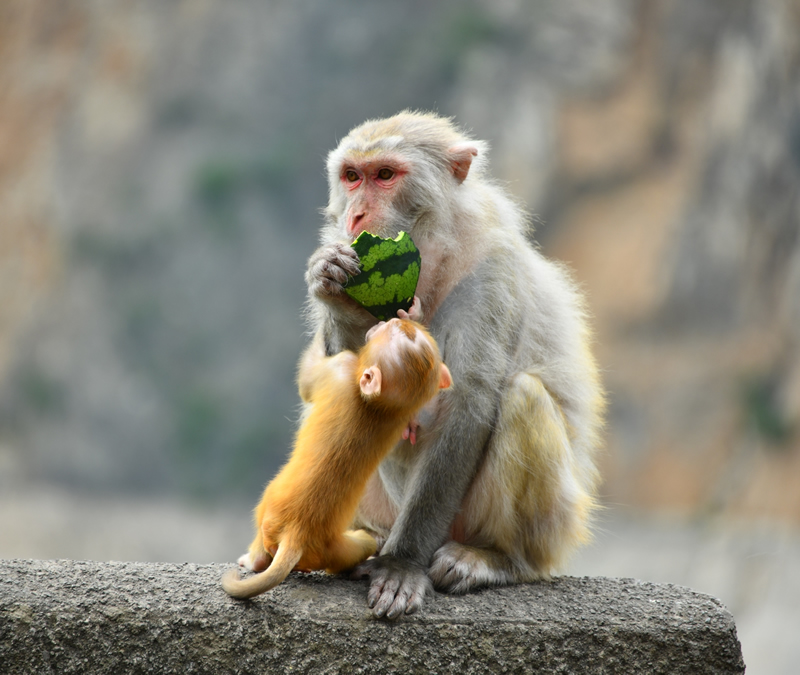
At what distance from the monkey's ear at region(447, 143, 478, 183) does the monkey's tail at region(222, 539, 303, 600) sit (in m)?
1.83

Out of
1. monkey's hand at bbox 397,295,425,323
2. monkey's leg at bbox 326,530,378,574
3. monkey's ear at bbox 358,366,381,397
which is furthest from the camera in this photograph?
monkey's hand at bbox 397,295,425,323

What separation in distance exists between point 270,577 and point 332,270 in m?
1.21

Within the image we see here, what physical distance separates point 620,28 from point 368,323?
45.2 ft

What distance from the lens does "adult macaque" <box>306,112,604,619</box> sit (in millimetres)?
3334

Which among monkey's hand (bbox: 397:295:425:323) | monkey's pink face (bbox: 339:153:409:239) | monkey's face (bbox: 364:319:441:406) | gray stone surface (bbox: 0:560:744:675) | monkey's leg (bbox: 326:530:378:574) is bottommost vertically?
gray stone surface (bbox: 0:560:744:675)

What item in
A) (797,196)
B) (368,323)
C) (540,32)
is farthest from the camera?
(540,32)

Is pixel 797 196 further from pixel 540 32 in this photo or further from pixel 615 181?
pixel 540 32

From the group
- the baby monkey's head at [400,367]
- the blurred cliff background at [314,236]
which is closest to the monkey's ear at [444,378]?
the baby monkey's head at [400,367]

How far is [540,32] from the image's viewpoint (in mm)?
→ 16297

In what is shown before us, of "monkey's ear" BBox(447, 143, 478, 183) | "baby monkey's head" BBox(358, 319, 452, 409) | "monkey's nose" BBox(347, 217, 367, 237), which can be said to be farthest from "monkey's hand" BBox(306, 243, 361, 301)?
"monkey's ear" BBox(447, 143, 478, 183)

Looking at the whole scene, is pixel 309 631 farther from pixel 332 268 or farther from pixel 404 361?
pixel 332 268

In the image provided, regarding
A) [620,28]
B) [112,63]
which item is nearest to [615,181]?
[620,28]

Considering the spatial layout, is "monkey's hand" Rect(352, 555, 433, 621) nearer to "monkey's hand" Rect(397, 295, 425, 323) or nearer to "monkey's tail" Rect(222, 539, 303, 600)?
"monkey's tail" Rect(222, 539, 303, 600)

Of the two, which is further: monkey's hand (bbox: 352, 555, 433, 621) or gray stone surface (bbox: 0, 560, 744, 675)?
monkey's hand (bbox: 352, 555, 433, 621)
